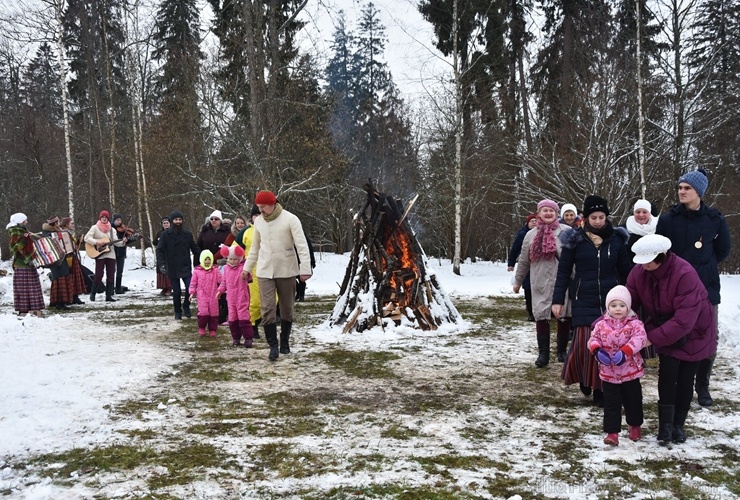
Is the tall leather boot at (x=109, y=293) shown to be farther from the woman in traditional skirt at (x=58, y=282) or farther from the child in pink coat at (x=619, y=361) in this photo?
the child in pink coat at (x=619, y=361)

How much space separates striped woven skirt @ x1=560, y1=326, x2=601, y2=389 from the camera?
462 centimetres

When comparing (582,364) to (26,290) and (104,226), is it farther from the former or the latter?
(104,226)

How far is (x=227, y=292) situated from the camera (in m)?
7.67

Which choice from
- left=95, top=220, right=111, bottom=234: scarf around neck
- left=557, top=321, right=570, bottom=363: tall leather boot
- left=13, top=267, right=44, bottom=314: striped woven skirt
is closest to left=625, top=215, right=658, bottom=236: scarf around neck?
left=557, top=321, right=570, bottom=363: tall leather boot

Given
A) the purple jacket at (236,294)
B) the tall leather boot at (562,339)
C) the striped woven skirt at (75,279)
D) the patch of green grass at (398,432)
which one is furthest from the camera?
the striped woven skirt at (75,279)

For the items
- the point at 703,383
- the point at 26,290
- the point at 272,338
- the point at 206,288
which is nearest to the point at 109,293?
the point at 26,290

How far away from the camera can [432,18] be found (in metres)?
20.5

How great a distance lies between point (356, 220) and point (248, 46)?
30.8ft

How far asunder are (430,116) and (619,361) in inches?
953

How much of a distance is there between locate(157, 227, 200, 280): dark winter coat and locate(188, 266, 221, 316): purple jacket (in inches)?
71.8

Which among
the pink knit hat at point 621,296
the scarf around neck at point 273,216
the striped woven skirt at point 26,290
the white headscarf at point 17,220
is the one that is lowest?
the striped woven skirt at point 26,290

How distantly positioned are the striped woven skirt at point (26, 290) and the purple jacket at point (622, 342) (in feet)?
31.9

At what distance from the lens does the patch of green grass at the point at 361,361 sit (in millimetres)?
6094

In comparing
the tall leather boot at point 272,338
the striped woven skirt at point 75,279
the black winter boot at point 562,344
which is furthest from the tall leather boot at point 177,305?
the black winter boot at point 562,344
